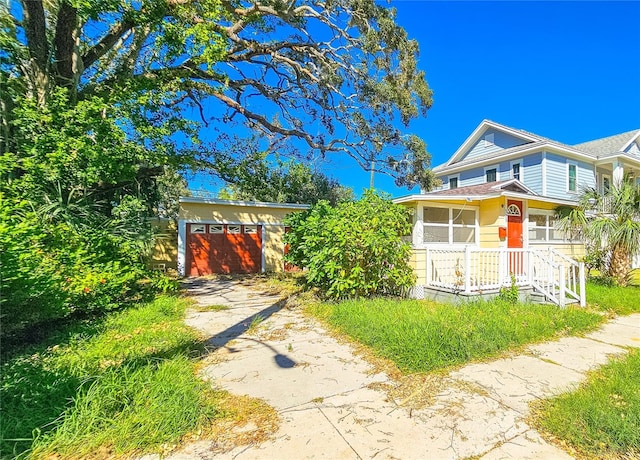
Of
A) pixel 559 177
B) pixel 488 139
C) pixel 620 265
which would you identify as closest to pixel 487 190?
pixel 620 265

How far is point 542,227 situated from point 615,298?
137 inches

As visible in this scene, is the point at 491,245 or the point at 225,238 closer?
the point at 491,245

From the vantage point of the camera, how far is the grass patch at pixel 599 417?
211 cm

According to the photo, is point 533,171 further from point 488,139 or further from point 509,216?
point 509,216

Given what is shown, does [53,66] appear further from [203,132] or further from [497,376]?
[497,376]

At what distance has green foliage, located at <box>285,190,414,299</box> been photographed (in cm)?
611

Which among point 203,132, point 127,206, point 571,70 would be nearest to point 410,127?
point 571,70

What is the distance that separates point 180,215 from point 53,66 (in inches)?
229

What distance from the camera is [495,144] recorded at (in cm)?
1565

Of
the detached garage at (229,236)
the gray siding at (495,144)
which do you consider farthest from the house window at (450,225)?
the gray siding at (495,144)

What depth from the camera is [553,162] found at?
1347cm

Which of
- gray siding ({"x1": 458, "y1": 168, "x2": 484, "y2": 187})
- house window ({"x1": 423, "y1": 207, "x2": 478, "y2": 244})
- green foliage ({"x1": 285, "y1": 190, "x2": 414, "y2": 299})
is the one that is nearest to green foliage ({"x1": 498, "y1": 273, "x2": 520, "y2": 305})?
green foliage ({"x1": 285, "y1": 190, "x2": 414, "y2": 299})

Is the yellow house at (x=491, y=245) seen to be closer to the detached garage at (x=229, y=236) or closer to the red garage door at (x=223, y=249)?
the detached garage at (x=229, y=236)

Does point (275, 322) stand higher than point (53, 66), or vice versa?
point (53, 66)
